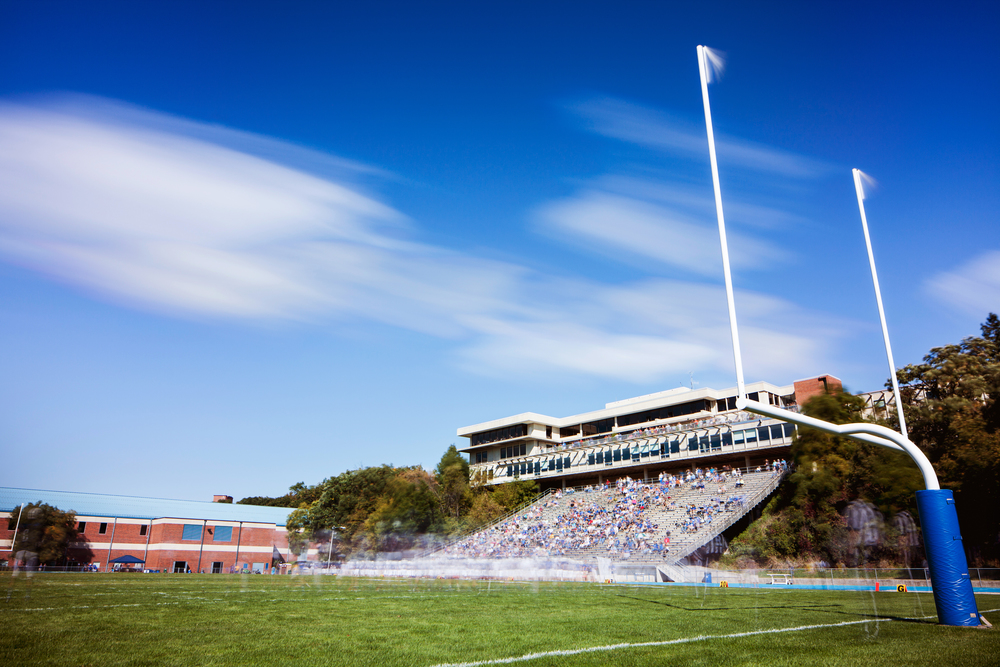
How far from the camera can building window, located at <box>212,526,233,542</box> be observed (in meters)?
62.7

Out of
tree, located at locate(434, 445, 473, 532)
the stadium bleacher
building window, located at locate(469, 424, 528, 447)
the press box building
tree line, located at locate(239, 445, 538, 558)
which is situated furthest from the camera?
building window, located at locate(469, 424, 528, 447)

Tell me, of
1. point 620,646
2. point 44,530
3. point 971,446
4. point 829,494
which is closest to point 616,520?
point 829,494

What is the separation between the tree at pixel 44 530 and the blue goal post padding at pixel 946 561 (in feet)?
203

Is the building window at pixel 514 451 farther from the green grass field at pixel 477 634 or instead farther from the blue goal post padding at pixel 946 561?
the blue goal post padding at pixel 946 561

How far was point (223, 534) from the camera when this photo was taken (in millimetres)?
63250

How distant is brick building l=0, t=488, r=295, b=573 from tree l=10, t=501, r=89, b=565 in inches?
34.0

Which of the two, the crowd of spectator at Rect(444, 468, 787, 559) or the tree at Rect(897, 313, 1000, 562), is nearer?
the tree at Rect(897, 313, 1000, 562)

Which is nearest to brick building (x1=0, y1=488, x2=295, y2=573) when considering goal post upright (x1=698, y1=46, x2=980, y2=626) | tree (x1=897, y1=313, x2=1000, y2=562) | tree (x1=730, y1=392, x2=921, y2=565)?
tree (x1=730, y1=392, x2=921, y2=565)

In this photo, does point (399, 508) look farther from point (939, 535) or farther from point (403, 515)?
point (939, 535)

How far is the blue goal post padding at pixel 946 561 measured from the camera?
10602 mm

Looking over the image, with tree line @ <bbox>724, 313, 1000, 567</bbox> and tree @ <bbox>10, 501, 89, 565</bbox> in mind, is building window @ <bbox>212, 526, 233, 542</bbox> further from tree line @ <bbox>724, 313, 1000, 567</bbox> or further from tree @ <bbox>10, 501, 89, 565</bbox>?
tree line @ <bbox>724, 313, 1000, 567</bbox>

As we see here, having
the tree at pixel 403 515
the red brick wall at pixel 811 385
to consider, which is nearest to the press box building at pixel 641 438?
the red brick wall at pixel 811 385

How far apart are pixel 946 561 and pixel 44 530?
64.1 meters

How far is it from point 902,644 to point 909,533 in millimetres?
23230
